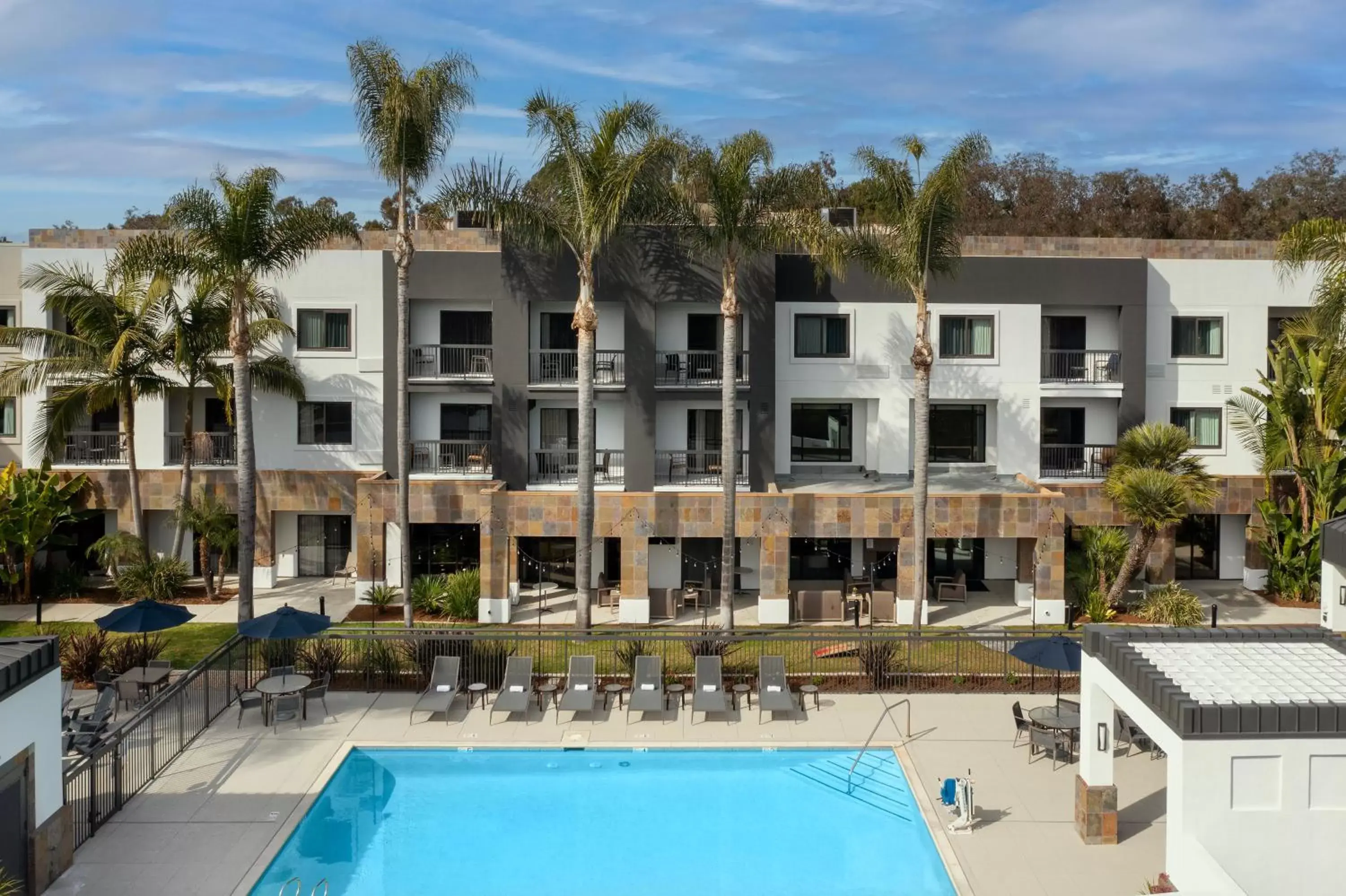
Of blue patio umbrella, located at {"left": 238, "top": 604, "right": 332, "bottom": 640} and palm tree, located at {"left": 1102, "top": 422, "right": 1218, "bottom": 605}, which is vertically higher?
palm tree, located at {"left": 1102, "top": 422, "right": 1218, "bottom": 605}

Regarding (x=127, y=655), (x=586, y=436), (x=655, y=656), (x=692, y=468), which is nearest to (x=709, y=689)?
(x=655, y=656)

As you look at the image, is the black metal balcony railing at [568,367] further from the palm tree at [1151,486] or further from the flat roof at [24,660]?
the flat roof at [24,660]

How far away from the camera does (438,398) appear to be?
1202 inches

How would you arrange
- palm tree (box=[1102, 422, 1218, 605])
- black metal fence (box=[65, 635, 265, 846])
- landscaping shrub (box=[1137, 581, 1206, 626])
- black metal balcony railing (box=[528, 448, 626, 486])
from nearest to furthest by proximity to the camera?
1. black metal fence (box=[65, 635, 265, 846])
2. landscaping shrub (box=[1137, 581, 1206, 626])
3. palm tree (box=[1102, 422, 1218, 605])
4. black metal balcony railing (box=[528, 448, 626, 486])

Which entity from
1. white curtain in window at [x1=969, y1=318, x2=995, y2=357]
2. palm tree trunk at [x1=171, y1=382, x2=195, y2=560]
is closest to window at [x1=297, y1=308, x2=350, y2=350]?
palm tree trunk at [x1=171, y1=382, x2=195, y2=560]

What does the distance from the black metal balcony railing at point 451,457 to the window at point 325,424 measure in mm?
1988

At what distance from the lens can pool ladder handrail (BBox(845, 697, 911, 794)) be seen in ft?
58.7

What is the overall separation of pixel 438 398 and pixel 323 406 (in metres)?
3.12

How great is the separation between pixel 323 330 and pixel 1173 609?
22.5 metres

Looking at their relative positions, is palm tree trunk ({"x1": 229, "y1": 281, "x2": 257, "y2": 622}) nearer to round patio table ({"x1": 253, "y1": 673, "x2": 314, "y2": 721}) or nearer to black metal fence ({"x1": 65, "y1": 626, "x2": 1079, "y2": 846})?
black metal fence ({"x1": 65, "y1": 626, "x2": 1079, "y2": 846})

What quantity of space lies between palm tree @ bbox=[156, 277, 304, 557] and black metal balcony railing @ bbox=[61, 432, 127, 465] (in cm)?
164

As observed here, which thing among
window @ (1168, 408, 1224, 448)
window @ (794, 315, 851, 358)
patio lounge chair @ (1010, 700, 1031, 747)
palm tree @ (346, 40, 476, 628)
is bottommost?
patio lounge chair @ (1010, 700, 1031, 747)

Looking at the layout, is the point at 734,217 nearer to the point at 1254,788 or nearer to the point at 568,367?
the point at 568,367

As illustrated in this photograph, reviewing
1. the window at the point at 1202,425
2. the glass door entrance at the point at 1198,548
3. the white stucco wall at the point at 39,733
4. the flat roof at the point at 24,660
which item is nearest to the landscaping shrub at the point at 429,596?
the flat roof at the point at 24,660
